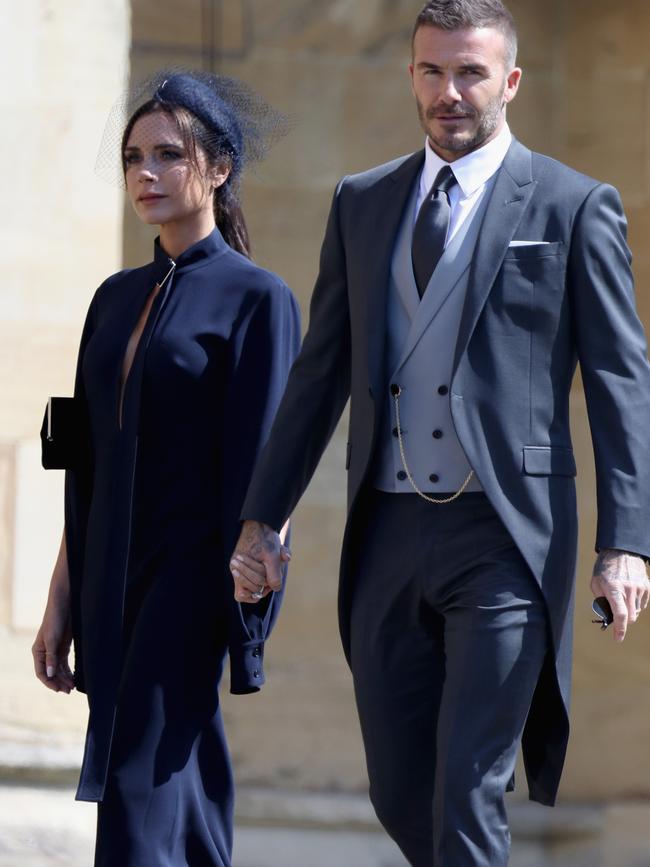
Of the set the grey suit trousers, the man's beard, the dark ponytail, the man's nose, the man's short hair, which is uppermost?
the man's short hair

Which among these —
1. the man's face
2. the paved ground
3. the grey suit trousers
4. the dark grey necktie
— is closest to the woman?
the grey suit trousers

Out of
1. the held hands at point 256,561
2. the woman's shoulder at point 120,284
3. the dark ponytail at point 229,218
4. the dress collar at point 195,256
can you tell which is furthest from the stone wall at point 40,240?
the held hands at point 256,561

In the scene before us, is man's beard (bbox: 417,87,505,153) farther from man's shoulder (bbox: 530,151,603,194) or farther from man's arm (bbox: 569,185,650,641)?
man's arm (bbox: 569,185,650,641)

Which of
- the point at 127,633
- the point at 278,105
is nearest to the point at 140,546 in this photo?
the point at 127,633

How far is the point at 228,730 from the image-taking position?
6559 mm

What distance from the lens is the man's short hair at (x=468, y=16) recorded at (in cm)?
386

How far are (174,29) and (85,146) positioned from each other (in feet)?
Answer: 2.03

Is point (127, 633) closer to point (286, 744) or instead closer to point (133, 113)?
point (133, 113)

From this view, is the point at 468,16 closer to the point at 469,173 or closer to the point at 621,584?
the point at 469,173

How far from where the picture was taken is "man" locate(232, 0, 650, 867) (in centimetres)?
369

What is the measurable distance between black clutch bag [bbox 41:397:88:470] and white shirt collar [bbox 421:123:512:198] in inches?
43.2

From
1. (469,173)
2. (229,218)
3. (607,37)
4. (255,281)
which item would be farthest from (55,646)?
(607,37)

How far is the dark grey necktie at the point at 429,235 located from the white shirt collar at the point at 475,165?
48mm

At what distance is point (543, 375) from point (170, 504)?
Result: 3.22 ft
